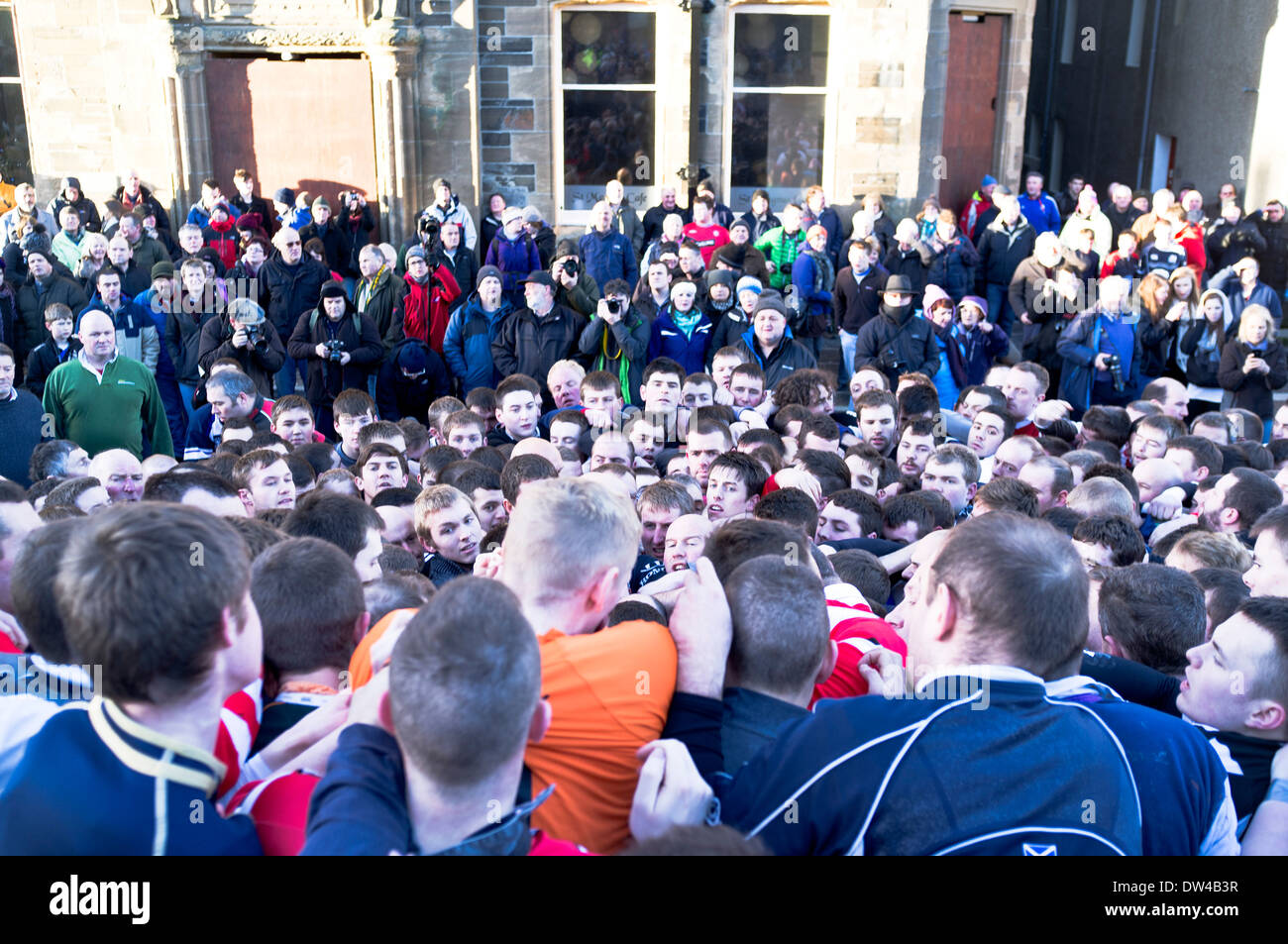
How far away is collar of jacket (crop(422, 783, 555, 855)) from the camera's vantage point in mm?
2111

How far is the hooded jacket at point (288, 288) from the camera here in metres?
10.6

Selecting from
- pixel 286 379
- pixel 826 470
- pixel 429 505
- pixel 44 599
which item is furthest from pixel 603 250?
pixel 44 599

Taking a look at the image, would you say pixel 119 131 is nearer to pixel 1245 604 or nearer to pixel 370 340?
pixel 370 340

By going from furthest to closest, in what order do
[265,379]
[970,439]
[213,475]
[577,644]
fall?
[265,379] → [970,439] → [213,475] → [577,644]

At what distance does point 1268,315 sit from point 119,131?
1211cm

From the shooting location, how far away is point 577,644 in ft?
8.34

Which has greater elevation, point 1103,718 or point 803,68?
point 803,68

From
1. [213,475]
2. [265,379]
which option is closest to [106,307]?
[265,379]

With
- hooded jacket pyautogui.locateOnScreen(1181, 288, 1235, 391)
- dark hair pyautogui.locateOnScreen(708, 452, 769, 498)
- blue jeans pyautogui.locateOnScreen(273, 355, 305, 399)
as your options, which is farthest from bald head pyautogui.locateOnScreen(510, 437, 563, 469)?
hooded jacket pyautogui.locateOnScreen(1181, 288, 1235, 391)

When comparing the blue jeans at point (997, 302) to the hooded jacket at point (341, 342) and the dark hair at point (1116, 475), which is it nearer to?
the hooded jacket at point (341, 342)

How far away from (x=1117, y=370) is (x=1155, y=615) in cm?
663

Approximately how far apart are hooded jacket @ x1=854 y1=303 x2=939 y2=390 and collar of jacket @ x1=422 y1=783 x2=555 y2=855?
306 inches

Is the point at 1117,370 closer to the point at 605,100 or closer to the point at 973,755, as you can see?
the point at 605,100

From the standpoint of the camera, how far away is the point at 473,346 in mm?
9539
